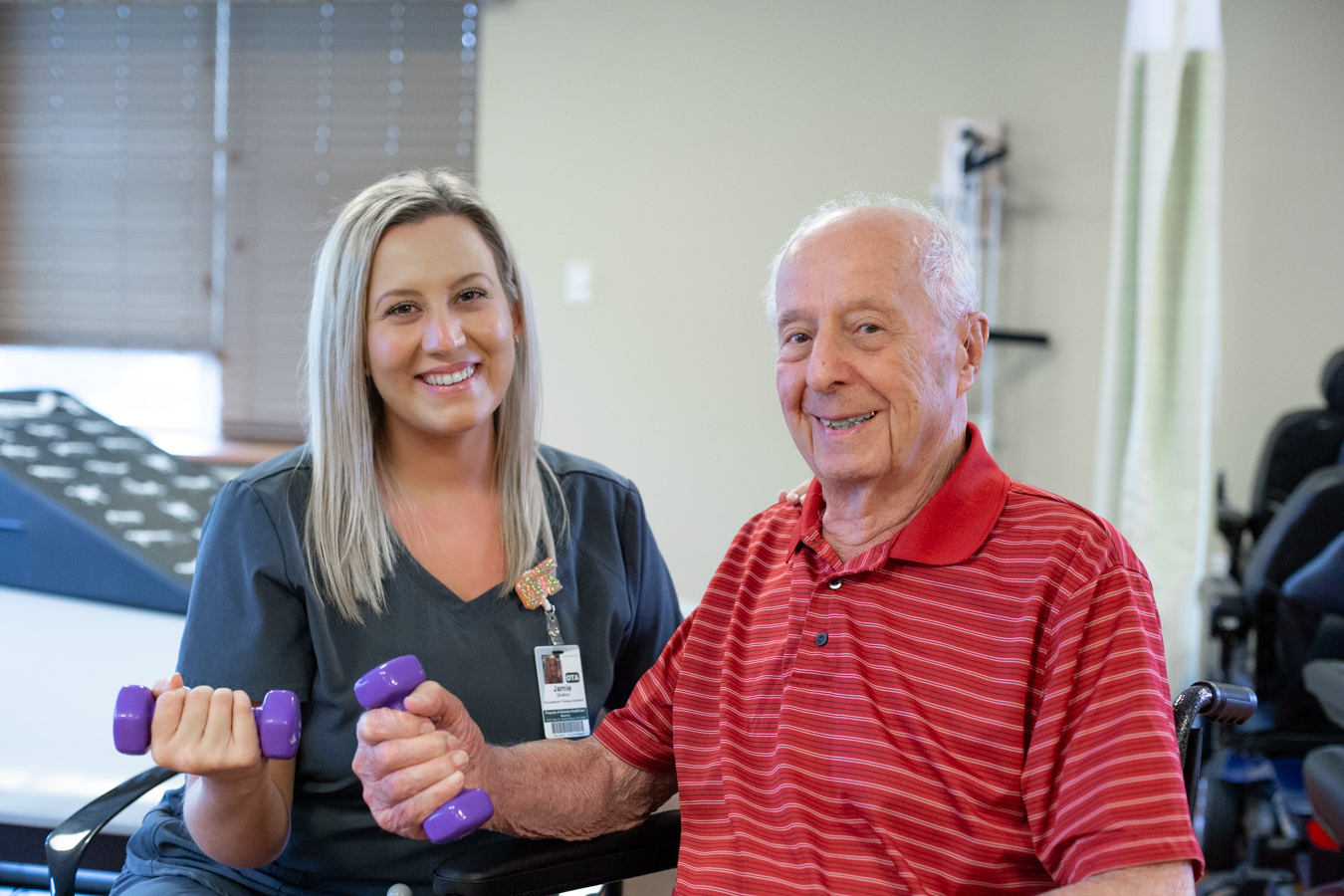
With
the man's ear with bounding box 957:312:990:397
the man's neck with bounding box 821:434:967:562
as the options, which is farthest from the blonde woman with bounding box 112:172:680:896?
the man's ear with bounding box 957:312:990:397

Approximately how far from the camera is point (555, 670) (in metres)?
1.44

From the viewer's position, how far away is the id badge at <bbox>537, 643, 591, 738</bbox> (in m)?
1.42

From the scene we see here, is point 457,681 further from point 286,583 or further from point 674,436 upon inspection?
point 674,436

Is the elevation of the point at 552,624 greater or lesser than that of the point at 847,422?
lesser

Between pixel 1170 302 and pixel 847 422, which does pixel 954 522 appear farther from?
pixel 1170 302

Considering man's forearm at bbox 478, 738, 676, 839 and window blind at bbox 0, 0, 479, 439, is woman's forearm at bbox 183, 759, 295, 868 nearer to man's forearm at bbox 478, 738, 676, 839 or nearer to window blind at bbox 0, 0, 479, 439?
man's forearm at bbox 478, 738, 676, 839

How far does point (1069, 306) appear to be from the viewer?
367cm

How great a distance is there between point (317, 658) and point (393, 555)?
0.54 feet

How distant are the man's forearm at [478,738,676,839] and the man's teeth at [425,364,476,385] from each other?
0.49 meters

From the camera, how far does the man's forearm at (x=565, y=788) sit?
1.24 meters

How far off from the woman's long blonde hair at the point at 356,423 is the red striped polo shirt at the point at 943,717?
41 cm

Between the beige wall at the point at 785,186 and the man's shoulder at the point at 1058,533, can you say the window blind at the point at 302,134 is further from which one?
the man's shoulder at the point at 1058,533

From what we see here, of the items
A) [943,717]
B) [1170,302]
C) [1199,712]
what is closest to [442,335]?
[943,717]

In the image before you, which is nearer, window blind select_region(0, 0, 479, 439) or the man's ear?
the man's ear
